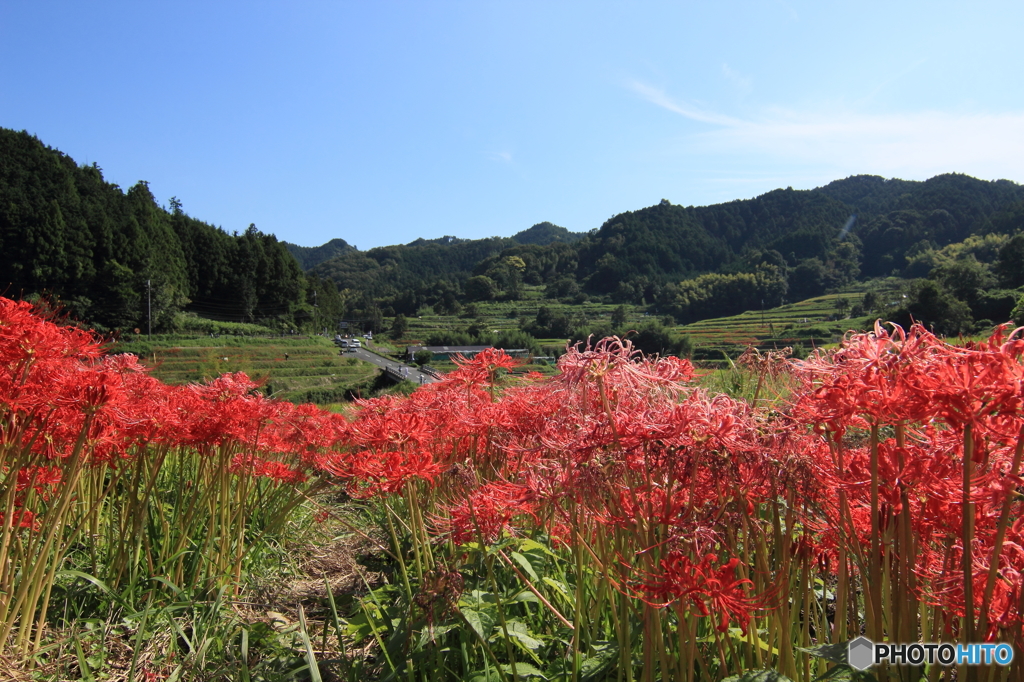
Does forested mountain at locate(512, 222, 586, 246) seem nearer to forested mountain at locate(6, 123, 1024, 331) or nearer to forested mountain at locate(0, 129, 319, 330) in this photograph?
forested mountain at locate(6, 123, 1024, 331)

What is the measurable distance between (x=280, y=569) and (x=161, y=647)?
4.08 feet

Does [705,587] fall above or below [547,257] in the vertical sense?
below

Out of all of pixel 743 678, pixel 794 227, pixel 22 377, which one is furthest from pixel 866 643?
pixel 794 227

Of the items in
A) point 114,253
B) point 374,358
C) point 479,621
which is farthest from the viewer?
point 374,358

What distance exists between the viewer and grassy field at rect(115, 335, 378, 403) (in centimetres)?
3356

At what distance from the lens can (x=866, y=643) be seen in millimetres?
1322

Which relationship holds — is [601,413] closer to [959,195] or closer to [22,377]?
[22,377]

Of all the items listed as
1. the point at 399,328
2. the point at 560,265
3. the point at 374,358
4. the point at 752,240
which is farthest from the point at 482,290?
the point at 752,240

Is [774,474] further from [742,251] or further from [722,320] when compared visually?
[742,251]

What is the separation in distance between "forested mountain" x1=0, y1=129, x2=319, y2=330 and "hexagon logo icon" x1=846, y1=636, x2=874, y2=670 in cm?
3382

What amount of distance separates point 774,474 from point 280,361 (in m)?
44.4

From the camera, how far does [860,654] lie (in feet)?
4.27

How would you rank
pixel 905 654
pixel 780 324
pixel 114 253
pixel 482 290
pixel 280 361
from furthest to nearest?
pixel 482 290
pixel 780 324
pixel 114 253
pixel 280 361
pixel 905 654

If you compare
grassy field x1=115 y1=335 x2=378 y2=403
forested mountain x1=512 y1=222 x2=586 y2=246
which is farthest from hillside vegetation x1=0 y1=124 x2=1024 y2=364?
forested mountain x1=512 y1=222 x2=586 y2=246
